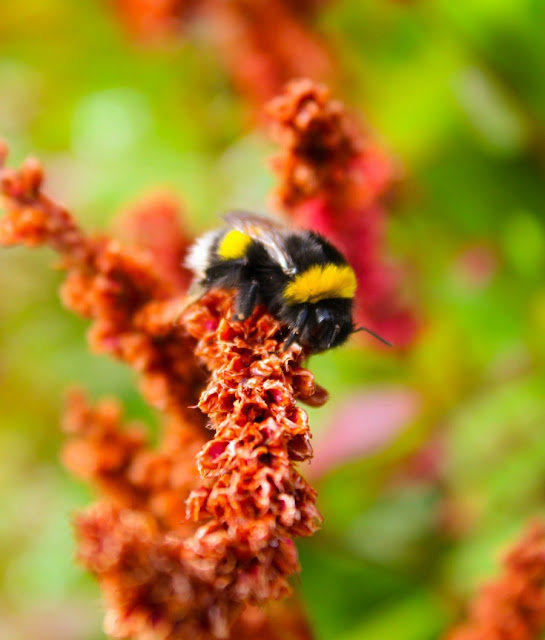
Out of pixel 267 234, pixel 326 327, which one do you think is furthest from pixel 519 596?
pixel 267 234

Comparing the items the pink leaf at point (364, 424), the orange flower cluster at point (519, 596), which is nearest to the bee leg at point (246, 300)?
the orange flower cluster at point (519, 596)

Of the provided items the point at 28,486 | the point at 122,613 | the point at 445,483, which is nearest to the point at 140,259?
the point at 122,613

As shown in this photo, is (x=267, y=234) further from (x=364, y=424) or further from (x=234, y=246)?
(x=364, y=424)

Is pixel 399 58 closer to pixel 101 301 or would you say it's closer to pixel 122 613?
pixel 101 301

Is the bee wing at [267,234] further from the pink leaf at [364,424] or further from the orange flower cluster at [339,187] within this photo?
the pink leaf at [364,424]

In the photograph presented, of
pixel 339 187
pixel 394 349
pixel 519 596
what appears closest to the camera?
pixel 519 596
